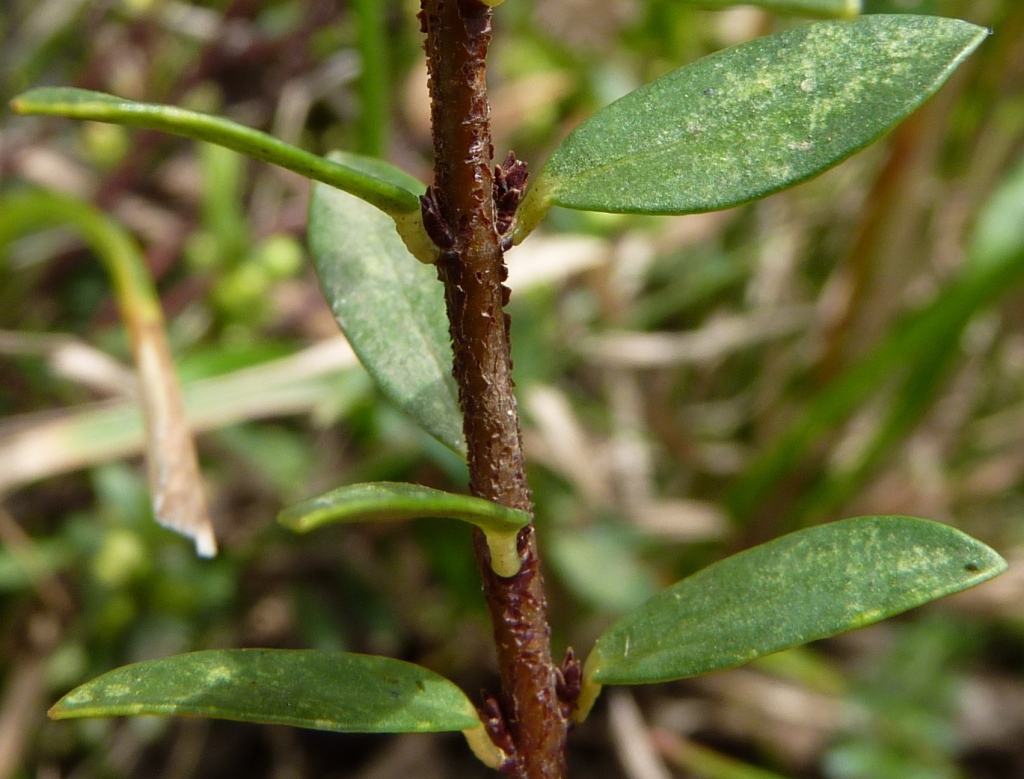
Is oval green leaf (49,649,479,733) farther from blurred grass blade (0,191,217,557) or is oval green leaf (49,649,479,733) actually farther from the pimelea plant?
blurred grass blade (0,191,217,557)

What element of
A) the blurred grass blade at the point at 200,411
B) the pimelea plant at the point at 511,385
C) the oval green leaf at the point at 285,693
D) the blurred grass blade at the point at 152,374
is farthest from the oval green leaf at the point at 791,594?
the blurred grass blade at the point at 200,411

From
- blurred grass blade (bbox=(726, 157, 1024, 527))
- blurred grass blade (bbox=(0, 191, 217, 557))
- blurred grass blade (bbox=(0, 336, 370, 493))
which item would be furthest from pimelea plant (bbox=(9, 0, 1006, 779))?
blurred grass blade (bbox=(726, 157, 1024, 527))

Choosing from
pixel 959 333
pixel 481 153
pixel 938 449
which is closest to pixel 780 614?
pixel 481 153

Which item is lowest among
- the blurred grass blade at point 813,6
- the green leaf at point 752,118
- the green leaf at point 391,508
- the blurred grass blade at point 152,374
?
the blurred grass blade at point 152,374

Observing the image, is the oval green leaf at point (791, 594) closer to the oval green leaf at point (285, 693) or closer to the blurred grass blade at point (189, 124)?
the oval green leaf at point (285, 693)

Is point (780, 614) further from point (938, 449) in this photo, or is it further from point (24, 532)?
point (938, 449)

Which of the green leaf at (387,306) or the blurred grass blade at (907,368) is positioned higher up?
the green leaf at (387,306)

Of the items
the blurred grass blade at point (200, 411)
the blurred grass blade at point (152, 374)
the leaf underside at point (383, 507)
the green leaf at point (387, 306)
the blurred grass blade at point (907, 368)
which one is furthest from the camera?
the blurred grass blade at point (907, 368)
